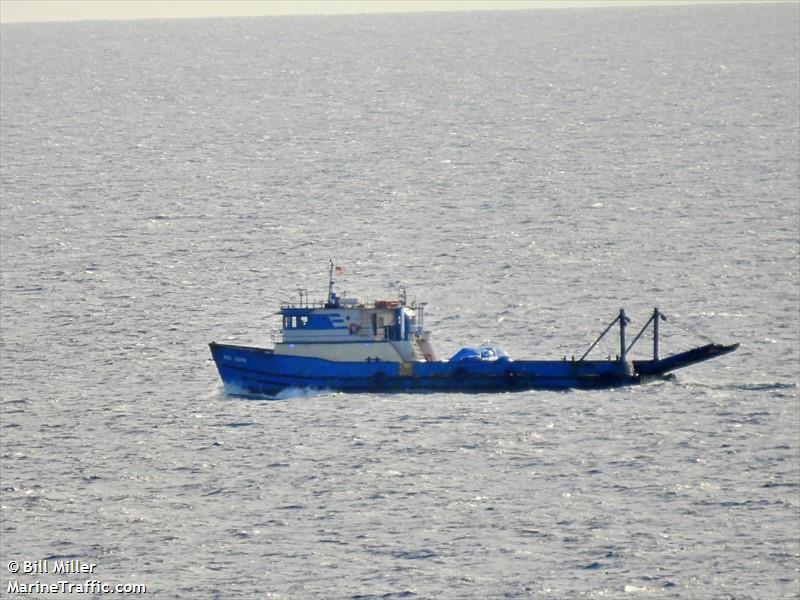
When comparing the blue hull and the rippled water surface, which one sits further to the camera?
the blue hull

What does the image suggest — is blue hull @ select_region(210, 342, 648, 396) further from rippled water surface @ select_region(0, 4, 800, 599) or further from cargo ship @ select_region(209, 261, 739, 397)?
rippled water surface @ select_region(0, 4, 800, 599)

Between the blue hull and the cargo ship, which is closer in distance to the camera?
the blue hull

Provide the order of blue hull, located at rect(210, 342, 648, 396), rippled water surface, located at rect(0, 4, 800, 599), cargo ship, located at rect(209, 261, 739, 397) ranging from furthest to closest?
1. cargo ship, located at rect(209, 261, 739, 397)
2. blue hull, located at rect(210, 342, 648, 396)
3. rippled water surface, located at rect(0, 4, 800, 599)

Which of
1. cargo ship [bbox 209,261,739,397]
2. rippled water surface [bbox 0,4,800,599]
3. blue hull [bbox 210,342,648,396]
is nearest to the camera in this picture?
rippled water surface [bbox 0,4,800,599]

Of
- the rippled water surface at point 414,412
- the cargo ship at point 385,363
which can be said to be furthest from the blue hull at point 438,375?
the rippled water surface at point 414,412

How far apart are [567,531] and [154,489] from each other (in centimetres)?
1508

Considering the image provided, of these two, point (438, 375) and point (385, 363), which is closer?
point (438, 375)

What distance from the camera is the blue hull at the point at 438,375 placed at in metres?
86.2

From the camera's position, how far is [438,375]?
86438mm

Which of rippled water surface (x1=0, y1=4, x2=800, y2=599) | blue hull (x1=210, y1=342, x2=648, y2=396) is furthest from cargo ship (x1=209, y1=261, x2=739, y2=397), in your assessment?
rippled water surface (x1=0, y1=4, x2=800, y2=599)

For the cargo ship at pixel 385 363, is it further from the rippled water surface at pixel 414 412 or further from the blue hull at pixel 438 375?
the rippled water surface at pixel 414 412

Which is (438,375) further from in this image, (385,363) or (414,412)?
(414,412)

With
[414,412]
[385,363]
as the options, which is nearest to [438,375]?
[385,363]

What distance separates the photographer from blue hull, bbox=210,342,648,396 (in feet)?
283
